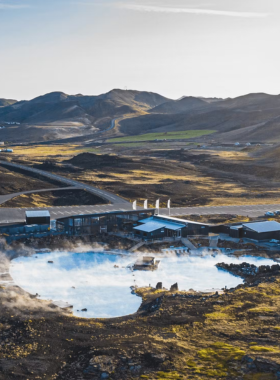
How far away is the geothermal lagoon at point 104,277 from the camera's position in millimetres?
43969

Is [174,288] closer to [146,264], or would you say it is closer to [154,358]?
[146,264]

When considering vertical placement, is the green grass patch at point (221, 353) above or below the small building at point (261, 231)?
below

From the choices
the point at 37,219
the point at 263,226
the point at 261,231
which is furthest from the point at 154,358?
the point at 263,226

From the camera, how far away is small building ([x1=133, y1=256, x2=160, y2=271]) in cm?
5266

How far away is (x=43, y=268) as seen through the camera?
171 feet

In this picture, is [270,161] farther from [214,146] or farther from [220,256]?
[220,256]

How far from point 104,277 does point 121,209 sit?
27.9 metres

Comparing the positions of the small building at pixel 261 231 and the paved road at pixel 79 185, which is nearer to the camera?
the small building at pixel 261 231

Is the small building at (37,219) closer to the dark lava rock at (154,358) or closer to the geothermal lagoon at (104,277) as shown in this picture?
the geothermal lagoon at (104,277)

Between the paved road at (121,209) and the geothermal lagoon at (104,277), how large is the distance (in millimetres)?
15654

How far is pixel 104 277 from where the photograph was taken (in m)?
50.4

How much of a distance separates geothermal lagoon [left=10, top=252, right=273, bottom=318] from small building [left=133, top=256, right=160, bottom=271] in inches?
31.3

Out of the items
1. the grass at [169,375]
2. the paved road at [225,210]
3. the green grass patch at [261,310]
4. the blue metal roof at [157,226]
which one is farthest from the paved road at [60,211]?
the grass at [169,375]

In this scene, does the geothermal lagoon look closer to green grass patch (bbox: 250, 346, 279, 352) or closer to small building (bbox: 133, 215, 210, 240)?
small building (bbox: 133, 215, 210, 240)
